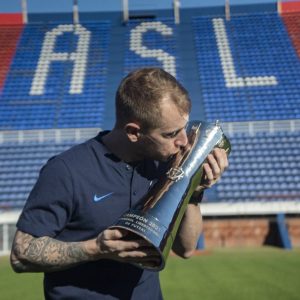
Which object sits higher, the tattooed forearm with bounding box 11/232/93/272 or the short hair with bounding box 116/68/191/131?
the short hair with bounding box 116/68/191/131

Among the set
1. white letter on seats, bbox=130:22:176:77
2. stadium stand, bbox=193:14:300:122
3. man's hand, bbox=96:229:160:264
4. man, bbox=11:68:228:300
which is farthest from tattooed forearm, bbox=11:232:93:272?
white letter on seats, bbox=130:22:176:77

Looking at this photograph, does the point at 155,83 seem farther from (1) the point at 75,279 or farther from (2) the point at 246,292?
(2) the point at 246,292

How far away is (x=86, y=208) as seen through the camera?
1.95 metres

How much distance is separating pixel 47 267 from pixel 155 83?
30.6 inches

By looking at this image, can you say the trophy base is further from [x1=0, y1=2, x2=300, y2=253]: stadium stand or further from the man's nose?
[x1=0, y1=2, x2=300, y2=253]: stadium stand

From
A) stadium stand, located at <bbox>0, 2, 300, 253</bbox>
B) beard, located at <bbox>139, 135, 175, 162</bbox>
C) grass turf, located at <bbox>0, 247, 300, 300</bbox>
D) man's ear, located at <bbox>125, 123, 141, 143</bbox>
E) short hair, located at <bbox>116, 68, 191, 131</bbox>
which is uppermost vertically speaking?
short hair, located at <bbox>116, 68, 191, 131</bbox>

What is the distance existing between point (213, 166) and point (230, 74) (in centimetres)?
1845

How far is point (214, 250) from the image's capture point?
13344mm

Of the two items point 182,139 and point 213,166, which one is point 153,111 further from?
point 213,166

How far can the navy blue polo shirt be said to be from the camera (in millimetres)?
1880

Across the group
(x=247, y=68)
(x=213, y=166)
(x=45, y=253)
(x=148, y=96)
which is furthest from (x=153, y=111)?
(x=247, y=68)

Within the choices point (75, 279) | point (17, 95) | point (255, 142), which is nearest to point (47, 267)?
point (75, 279)

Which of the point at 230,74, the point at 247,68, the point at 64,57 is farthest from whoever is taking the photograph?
the point at 64,57

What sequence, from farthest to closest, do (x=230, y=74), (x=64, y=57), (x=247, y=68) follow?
(x=64, y=57)
(x=247, y=68)
(x=230, y=74)
